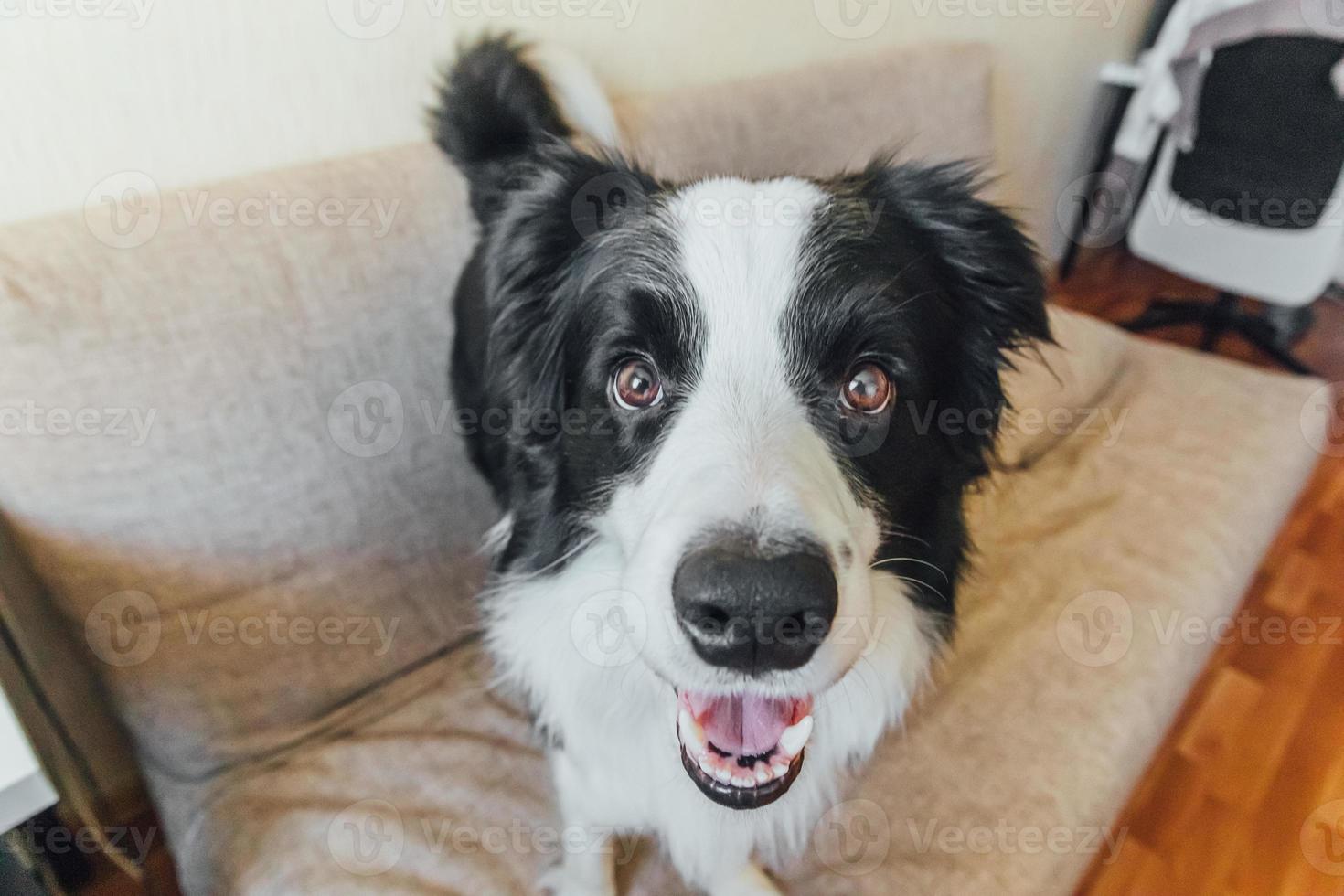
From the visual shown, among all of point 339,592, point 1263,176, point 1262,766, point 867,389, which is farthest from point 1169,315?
point 339,592

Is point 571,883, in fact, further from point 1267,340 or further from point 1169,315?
point 1267,340

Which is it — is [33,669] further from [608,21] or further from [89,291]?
[608,21]

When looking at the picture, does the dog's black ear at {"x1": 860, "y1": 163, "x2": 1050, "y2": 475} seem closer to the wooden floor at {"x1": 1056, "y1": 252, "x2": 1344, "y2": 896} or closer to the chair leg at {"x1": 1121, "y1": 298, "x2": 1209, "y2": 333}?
the wooden floor at {"x1": 1056, "y1": 252, "x2": 1344, "y2": 896}

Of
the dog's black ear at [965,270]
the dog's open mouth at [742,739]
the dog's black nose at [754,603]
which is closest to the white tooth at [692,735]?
the dog's open mouth at [742,739]

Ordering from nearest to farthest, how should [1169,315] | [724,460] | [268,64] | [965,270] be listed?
[724,460] < [965,270] < [268,64] < [1169,315]

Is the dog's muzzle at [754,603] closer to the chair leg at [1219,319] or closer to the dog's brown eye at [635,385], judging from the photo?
the dog's brown eye at [635,385]

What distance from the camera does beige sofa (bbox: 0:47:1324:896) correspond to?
1.20 metres

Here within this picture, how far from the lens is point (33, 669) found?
1407mm

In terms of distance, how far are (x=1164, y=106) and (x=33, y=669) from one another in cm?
374

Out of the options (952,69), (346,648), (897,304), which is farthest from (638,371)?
(952,69)

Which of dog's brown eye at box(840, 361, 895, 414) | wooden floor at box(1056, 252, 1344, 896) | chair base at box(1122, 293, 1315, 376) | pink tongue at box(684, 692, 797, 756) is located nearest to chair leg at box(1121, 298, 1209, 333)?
chair base at box(1122, 293, 1315, 376)

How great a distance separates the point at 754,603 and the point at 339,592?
96cm

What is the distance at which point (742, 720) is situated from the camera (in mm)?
1046

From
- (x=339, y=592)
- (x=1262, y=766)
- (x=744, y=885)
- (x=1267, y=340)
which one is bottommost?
(x=1262, y=766)
